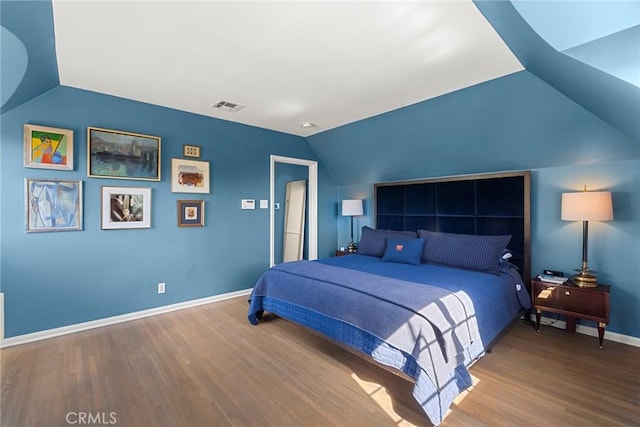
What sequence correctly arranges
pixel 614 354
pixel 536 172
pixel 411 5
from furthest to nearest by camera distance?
1. pixel 536 172
2. pixel 614 354
3. pixel 411 5

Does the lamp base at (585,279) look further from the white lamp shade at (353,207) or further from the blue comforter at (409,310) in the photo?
the white lamp shade at (353,207)

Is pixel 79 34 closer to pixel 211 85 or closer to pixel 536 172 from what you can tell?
pixel 211 85

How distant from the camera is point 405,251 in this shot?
11.4ft

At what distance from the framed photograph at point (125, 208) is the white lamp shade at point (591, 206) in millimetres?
4319

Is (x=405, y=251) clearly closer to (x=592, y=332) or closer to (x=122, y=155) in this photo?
(x=592, y=332)

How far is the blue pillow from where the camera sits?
3.42 metres

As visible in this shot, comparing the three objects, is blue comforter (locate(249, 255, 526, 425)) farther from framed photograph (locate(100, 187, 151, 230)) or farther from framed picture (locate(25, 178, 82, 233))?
framed picture (locate(25, 178, 82, 233))

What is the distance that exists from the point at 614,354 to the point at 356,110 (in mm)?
3352

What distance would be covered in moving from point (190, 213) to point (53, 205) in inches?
50.2

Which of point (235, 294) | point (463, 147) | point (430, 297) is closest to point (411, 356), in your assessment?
point (430, 297)

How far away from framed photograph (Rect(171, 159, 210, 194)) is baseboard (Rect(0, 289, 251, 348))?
4.60 feet

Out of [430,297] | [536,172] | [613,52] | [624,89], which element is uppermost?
[613,52]

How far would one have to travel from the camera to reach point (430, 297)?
2.12 meters

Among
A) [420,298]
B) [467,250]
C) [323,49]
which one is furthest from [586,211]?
[323,49]
